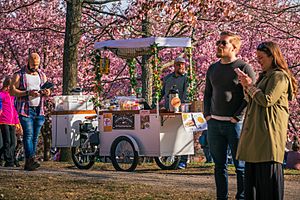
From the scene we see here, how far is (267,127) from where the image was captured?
7.79m

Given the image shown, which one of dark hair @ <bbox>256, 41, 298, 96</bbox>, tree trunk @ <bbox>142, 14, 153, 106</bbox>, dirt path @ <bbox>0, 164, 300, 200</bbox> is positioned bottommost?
dirt path @ <bbox>0, 164, 300, 200</bbox>

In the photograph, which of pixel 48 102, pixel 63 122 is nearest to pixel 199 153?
pixel 48 102

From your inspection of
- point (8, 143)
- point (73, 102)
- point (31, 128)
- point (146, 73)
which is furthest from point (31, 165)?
point (146, 73)

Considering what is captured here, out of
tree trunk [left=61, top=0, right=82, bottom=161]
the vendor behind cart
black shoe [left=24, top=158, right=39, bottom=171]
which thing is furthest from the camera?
tree trunk [left=61, top=0, right=82, bottom=161]

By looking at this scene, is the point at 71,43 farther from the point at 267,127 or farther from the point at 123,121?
the point at 267,127

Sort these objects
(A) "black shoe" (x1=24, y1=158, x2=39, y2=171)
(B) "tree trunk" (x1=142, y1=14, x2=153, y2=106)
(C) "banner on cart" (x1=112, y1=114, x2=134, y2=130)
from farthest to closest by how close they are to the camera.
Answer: (B) "tree trunk" (x1=142, y1=14, x2=153, y2=106), (C) "banner on cart" (x1=112, y1=114, x2=134, y2=130), (A) "black shoe" (x1=24, y1=158, x2=39, y2=171)

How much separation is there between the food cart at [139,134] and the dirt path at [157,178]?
12.5 inches

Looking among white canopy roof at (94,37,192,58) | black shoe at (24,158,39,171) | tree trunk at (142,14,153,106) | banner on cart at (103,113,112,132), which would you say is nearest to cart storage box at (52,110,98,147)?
banner on cart at (103,113,112,132)

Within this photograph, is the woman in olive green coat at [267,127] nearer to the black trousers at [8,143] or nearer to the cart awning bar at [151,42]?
the cart awning bar at [151,42]

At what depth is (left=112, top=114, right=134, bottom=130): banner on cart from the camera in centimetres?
1377

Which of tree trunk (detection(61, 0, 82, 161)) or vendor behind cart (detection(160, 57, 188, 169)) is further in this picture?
tree trunk (detection(61, 0, 82, 161))

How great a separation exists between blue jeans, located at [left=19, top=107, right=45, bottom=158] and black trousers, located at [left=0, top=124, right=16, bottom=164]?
1972 mm

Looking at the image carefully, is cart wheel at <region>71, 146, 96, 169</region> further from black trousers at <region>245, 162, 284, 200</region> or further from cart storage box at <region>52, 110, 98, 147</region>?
black trousers at <region>245, 162, 284, 200</region>

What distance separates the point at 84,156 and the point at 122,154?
113 centimetres
